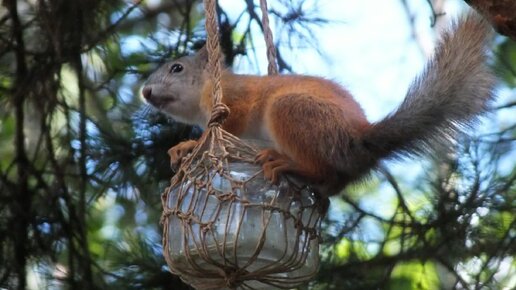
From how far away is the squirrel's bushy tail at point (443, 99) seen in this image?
207 cm

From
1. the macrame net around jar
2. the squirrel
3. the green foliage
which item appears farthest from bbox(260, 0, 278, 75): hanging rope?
the green foliage

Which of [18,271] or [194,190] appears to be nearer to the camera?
[194,190]

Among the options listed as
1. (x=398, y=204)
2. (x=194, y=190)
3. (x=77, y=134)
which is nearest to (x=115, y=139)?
(x=77, y=134)

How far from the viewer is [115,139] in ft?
9.51

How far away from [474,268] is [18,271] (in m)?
1.16

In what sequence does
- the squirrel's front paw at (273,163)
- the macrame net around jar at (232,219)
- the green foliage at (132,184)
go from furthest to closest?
1. the green foliage at (132,184)
2. the squirrel's front paw at (273,163)
3. the macrame net around jar at (232,219)

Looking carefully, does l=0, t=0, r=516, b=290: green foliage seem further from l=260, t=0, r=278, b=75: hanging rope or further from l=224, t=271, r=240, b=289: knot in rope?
l=224, t=271, r=240, b=289: knot in rope

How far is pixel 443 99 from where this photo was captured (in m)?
2.11

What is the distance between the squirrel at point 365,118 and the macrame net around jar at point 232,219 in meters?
0.06

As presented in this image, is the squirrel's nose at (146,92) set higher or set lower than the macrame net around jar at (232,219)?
higher

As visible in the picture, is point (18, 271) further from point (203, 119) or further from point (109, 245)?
point (203, 119)

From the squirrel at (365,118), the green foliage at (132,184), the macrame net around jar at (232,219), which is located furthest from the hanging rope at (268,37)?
the green foliage at (132,184)

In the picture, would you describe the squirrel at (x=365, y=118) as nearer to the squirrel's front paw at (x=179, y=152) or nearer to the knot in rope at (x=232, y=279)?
the squirrel's front paw at (x=179, y=152)

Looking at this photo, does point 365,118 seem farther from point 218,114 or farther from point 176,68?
point 176,68
